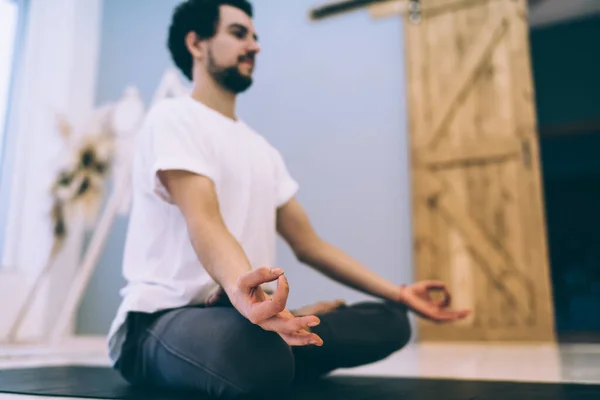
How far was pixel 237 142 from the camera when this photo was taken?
124cm

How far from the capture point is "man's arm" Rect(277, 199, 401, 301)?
136cm

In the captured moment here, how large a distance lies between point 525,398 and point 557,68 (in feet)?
15.7

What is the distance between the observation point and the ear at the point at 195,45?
1.34 meters

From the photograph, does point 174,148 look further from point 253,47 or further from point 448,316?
point 448,316

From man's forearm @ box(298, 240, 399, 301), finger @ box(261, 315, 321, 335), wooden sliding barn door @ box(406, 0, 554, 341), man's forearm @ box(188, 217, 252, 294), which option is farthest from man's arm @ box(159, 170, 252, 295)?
wooden sliding barn door @ box(406, 0, 554, 341)

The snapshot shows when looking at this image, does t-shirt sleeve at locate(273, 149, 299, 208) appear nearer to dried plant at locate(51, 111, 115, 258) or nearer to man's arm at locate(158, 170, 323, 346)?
man's arm at locate(158, 170, 323, 346)

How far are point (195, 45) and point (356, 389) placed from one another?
2.90 ft

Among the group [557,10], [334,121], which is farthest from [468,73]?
[557,10]

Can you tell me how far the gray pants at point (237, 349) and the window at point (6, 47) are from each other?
236 cm

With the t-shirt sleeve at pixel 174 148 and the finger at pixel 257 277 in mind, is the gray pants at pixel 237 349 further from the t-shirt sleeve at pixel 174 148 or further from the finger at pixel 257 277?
the t-shirt sleeve at pixel 174 148

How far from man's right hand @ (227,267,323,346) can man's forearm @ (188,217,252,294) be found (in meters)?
0.09

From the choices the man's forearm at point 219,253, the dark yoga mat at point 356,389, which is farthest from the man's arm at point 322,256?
the man's forearm at point 219,253

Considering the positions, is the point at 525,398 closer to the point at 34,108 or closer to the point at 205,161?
the point at 205,161

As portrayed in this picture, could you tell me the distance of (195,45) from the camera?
136cm
